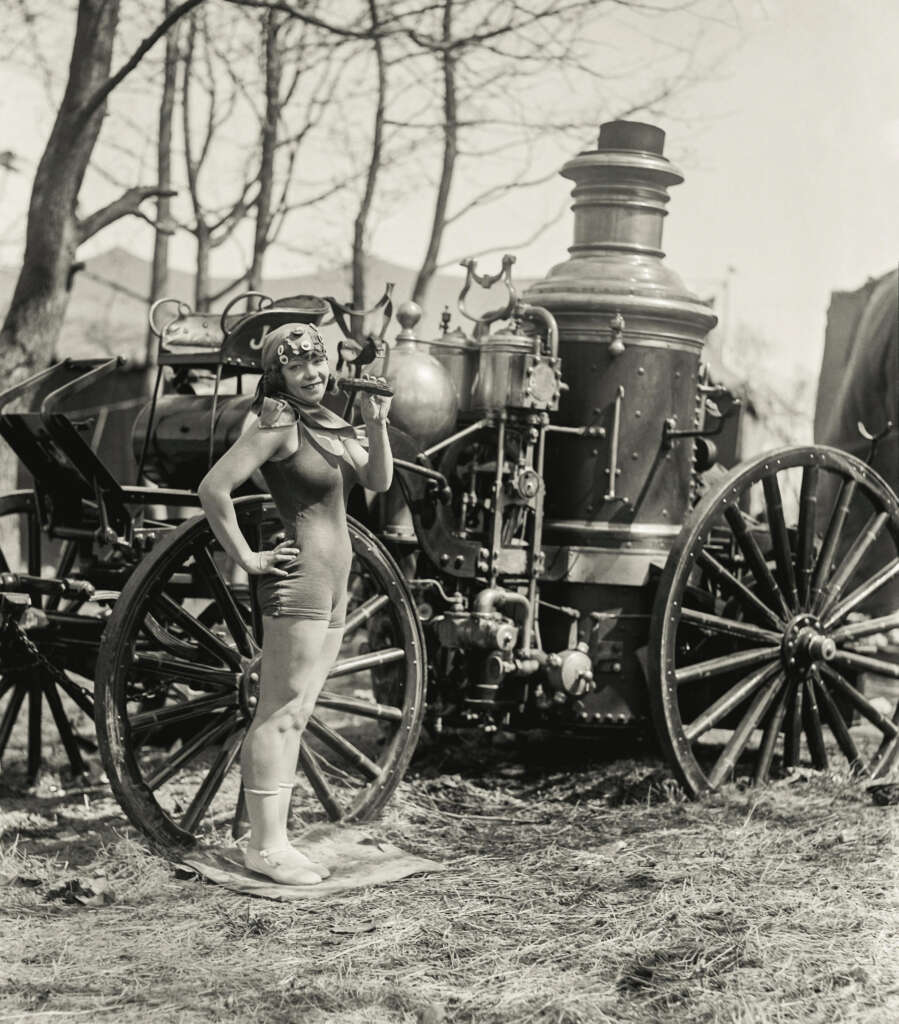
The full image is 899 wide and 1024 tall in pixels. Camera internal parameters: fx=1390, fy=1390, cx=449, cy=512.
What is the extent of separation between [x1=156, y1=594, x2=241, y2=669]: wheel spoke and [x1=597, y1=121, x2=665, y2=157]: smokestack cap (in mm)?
2772

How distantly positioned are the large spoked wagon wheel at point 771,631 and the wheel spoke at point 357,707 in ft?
3.14

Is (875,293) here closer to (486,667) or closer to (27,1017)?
(486,667)

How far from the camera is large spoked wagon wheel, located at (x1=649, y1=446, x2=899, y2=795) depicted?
5148 mm

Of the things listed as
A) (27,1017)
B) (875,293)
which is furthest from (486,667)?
(875,293)

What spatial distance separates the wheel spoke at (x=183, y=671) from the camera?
4430 mm

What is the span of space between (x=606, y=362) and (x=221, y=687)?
2.14 m

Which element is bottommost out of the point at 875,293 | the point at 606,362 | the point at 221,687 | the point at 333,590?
the point at 221,687

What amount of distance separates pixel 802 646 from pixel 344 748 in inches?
74.8

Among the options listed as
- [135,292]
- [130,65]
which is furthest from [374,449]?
[135,292]

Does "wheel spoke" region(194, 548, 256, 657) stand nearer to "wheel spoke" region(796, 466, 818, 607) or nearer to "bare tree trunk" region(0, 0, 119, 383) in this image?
"wheel spoke" region(796, 466, 818, 607)

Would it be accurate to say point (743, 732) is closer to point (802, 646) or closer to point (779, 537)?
point (802, 646)

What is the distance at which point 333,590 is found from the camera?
415cm

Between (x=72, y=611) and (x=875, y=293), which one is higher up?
(x=875, y=293)

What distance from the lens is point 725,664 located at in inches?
209
